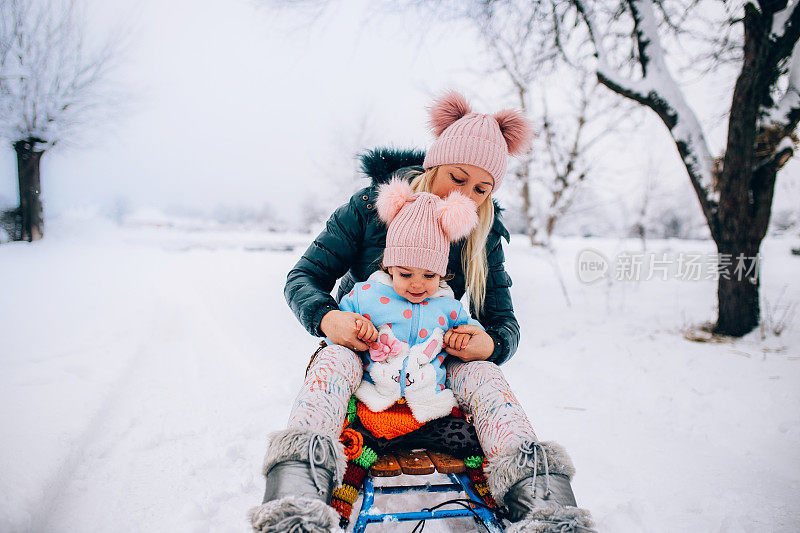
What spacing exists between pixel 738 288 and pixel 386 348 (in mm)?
5024

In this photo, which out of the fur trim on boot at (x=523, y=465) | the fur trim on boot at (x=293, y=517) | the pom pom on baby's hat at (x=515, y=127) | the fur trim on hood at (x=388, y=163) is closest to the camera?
the fur trim on boot at (x=293, y=517)

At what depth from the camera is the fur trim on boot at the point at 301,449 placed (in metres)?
1.13

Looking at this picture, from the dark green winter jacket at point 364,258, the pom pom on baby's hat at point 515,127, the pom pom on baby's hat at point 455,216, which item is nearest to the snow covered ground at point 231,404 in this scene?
the dark green winter jacket at point 364,258

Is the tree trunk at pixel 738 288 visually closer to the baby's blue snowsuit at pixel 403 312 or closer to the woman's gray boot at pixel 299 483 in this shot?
the baby's blue snowsuit at pixel 403 312

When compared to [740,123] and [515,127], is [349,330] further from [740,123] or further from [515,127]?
[740,123]

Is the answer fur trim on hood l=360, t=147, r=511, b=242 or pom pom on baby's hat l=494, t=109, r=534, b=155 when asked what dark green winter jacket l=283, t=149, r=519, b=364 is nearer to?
fur trim on hood l=360, t=147, r=511, b=242

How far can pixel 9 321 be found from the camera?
269cm

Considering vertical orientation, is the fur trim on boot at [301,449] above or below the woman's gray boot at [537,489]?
above

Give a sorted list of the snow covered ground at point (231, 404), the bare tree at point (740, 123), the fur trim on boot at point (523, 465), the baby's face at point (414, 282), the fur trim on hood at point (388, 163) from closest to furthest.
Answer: the fur trim on boot at point (523, 465), the baby's face at point (414, 282), the snow covered ground at point (231, 404), the fur trim on hood at point (388, 163), the bare tree at point (740, 123)

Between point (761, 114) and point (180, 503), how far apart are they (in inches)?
248

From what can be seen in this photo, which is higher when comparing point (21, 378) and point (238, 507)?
point (21, 378)

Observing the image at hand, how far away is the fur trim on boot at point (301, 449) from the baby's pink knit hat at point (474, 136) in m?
1.37

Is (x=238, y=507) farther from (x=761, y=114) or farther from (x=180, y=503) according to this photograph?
(x=761, y=114)

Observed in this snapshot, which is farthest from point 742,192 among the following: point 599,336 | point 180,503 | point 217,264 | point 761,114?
point 217,264
